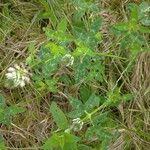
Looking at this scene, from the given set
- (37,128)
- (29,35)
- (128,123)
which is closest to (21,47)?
(29,35)

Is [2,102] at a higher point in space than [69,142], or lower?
higher

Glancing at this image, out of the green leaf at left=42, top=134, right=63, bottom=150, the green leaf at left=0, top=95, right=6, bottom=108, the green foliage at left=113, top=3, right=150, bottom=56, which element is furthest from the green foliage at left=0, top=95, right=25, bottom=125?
the green foliage at left=113, top=3, right=150, bottom=56

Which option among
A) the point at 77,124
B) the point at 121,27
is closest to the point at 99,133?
the point at 77,124

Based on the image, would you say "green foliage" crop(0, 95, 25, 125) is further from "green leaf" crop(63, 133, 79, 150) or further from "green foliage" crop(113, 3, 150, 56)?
"green foliage" crop(113, 3, 150, 56)

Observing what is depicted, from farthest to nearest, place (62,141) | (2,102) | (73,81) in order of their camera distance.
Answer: (73,81) < (2,102) < (62,141)

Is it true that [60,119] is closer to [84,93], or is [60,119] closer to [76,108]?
[76,108]

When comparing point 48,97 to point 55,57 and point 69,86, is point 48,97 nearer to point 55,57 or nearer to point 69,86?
point 69,86

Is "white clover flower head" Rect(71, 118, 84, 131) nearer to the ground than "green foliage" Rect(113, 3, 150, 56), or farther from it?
nearer to the ground

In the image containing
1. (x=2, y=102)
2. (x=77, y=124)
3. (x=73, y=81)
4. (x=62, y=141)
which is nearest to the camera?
(x=62, y=141)

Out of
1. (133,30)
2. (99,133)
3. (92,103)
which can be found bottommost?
(99,133)
